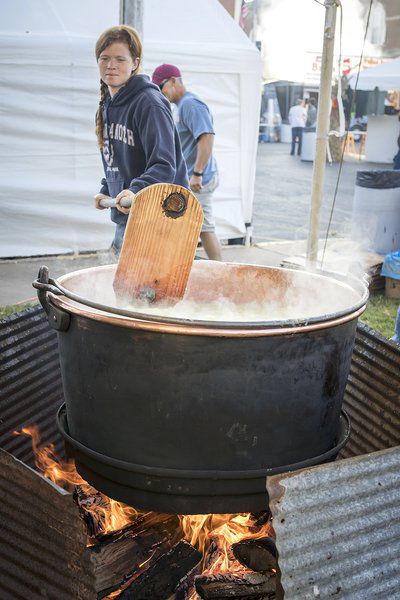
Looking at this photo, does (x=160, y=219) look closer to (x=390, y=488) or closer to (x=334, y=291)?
(x=334, y=291)

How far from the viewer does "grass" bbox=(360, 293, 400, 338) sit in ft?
18.2

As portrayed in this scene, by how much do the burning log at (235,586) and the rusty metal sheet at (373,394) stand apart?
28.5 inches

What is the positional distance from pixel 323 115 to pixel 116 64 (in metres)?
1.89

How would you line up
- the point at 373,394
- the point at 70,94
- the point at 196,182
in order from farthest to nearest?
the point at 70,94, the point at 196,182, the point at 373,394

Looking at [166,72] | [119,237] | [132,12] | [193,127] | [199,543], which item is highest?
[132,12]

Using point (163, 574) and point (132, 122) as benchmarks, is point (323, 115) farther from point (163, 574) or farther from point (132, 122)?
point (163, 574)

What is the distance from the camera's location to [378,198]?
24.3 ft

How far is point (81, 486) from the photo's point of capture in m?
2.71

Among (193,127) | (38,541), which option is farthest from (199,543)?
(193,127)

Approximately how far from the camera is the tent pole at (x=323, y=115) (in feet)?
14.7

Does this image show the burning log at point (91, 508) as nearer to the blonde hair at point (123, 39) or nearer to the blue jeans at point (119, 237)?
the blue jeans at point (119, 237)

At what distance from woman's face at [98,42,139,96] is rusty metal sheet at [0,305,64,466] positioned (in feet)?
4.02

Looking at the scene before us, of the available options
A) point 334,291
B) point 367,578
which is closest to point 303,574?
point 367,578

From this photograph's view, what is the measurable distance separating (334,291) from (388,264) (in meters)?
4.08
